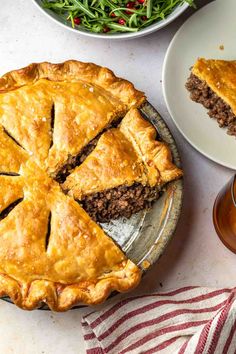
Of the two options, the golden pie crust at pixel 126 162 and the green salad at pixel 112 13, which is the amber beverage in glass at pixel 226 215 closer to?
the golden pie crust at pixel 126 162

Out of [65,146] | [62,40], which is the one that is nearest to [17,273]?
[65,146]

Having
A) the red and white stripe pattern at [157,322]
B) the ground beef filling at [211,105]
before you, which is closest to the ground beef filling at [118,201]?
the red and white stripe pattern at [157,322]

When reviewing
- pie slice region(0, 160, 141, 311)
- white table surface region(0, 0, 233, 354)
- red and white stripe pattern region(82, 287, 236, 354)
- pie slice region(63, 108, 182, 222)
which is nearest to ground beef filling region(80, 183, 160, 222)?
pie slice region(63, 108, 182, 222)

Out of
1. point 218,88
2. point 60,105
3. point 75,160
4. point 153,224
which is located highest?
point 218,88

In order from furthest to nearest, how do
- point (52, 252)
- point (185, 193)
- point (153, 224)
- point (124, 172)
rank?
point (185, 193) → point (153, 224) → point (124, 172) → point (52, 252)

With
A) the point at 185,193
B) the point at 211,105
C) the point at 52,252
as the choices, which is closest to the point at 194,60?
the point at 211,105

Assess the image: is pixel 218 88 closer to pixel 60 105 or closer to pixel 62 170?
pixel 60 105

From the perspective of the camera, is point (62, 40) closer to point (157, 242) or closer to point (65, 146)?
point (65, 146)

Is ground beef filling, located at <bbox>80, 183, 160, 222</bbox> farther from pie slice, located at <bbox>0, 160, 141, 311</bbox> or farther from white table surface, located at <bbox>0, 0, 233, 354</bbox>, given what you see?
white table surface, located at <bbox>0, 0, 233, 354</bbox>
